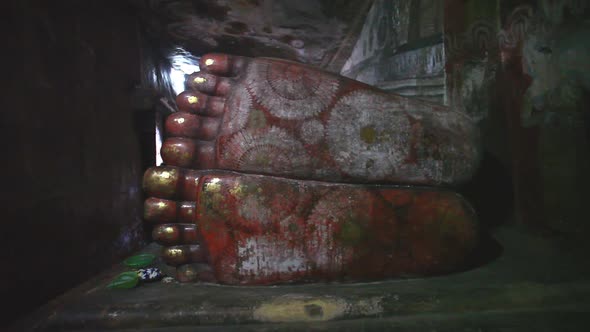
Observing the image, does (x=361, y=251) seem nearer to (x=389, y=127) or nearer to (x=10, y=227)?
(x=389, y=127)

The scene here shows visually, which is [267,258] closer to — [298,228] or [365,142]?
[298,228]

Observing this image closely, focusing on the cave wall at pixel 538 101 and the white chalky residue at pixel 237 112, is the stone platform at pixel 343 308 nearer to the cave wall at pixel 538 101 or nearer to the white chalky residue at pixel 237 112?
the cave wall at pixel 538 101

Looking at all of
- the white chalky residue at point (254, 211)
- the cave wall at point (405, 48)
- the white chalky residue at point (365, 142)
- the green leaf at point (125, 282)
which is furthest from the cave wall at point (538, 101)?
the green leaf at point (125, 282)

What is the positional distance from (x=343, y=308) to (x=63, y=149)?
0.91 m

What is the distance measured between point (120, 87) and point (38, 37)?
1.51 feet

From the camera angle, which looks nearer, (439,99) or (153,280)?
(153,280)

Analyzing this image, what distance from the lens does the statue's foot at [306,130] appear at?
0.89m

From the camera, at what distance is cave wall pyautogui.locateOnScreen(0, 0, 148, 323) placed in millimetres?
766

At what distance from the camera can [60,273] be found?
0.88 m

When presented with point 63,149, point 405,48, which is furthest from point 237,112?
point 405,48

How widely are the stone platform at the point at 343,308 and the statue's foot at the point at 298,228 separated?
0.05m

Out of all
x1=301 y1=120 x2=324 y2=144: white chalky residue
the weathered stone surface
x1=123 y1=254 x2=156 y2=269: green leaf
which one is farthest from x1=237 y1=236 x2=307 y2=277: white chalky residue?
x1=123 y1=254 x2=156 y2=269: green leaf

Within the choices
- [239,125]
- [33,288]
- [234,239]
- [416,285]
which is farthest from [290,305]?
[33,288]

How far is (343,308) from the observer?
739mm
